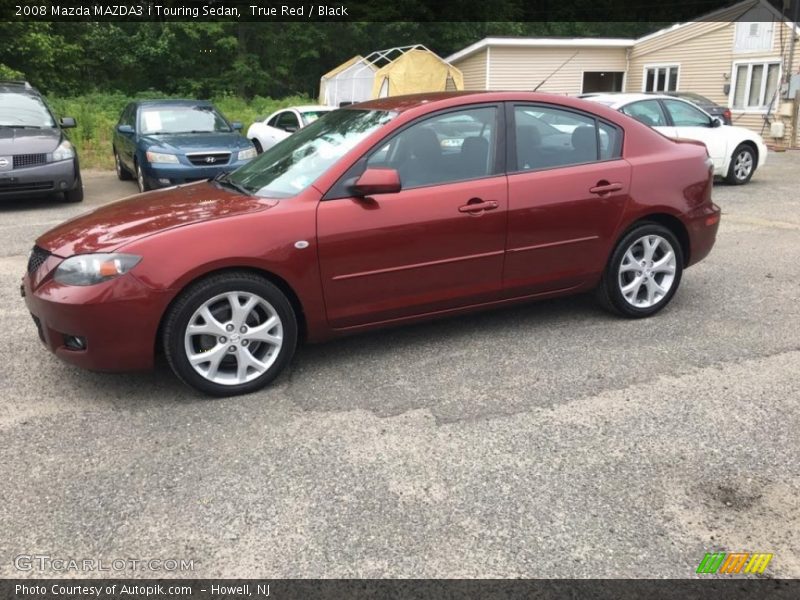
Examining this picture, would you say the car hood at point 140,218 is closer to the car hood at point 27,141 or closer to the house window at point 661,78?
the car hood at point 27,141

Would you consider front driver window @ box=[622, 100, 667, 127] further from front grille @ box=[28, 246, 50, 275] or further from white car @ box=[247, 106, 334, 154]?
front grille @ box=[28, 246, 50, 275]

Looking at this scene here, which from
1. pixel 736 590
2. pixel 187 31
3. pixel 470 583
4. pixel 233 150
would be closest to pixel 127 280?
pixel 470 583

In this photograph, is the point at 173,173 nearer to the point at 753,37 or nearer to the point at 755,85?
the point at 755,85

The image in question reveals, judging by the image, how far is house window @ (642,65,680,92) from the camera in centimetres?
2334

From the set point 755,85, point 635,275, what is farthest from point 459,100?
point 755,85

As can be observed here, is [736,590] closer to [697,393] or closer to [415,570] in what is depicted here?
[415,570]

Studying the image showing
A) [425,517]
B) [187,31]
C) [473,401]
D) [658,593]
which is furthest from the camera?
[187,31]

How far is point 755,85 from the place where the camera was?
1964cm

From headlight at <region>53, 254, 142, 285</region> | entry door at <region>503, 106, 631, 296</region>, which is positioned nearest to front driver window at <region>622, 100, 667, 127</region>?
entry door at <region>503, 106, 631, 296</region>

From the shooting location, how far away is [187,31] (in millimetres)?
36281

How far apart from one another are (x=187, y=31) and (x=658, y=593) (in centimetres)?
3899

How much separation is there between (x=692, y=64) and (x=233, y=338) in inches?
876

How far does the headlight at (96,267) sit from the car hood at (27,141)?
6938 mm
